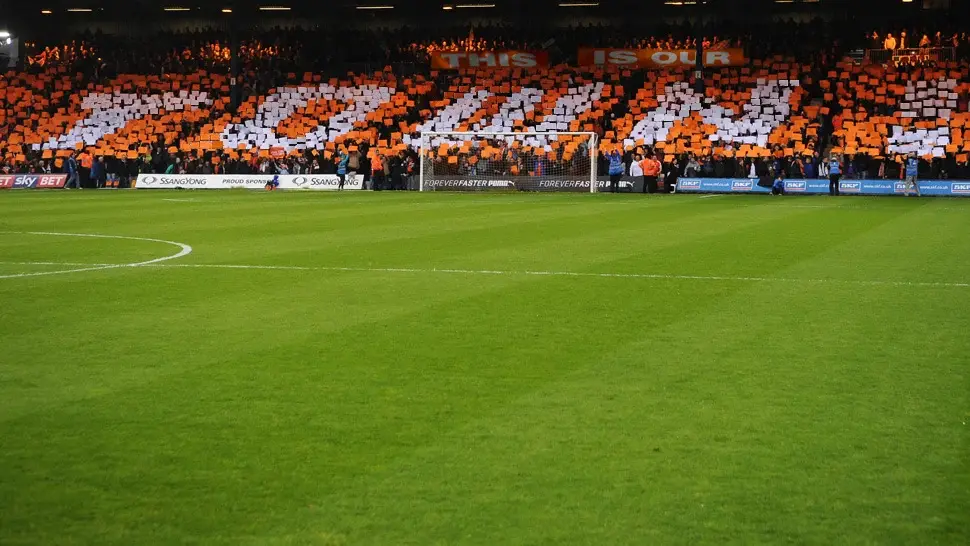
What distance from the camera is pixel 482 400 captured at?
6477 millimetres

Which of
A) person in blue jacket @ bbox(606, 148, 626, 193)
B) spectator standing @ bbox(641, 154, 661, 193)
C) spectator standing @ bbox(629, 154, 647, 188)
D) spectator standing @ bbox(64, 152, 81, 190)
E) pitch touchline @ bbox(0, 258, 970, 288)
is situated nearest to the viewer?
pitch touchline @ bbox(0, 258, 970, 288)

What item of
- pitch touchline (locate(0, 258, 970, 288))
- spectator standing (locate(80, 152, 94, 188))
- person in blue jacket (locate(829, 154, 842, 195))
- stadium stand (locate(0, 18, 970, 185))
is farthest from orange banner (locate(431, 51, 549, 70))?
pitch touchline (locate(0, 258, 970, 288))

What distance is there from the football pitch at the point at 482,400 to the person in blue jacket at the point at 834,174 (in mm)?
22618

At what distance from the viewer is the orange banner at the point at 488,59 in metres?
52.4

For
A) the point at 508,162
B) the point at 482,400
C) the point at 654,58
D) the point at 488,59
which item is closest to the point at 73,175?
the point at 508,162

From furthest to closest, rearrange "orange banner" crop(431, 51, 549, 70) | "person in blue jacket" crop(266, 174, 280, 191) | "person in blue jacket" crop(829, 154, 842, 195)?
"orange banner" crop(431, 51, 549, 70) < "person in blue jacket" crop(266, 174, 280, 191) < "person in blue jacket" crop(829, 154, 842, 195)

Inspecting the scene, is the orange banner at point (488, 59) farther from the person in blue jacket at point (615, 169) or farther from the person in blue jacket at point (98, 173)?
the person in blue jacket at point (98, 173)

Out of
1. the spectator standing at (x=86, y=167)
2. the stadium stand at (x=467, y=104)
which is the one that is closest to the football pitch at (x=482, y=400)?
the stadium stand at (x=467, y=104)

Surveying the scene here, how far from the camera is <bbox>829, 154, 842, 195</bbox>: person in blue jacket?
119ft

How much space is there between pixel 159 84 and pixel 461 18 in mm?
14686

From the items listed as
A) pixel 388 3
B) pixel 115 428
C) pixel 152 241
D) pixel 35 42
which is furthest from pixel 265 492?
pixel 35 42

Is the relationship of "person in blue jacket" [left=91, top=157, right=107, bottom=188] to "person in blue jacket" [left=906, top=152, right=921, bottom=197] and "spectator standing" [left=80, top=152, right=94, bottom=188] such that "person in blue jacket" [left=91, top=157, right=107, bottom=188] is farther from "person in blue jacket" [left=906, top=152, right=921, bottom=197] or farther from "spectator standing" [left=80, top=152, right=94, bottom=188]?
"person in blue jacket" [left=906, top=152, right=921, bottom=197]

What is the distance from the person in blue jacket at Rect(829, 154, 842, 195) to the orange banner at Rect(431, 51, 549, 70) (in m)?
18.3

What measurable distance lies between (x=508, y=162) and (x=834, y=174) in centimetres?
1100
